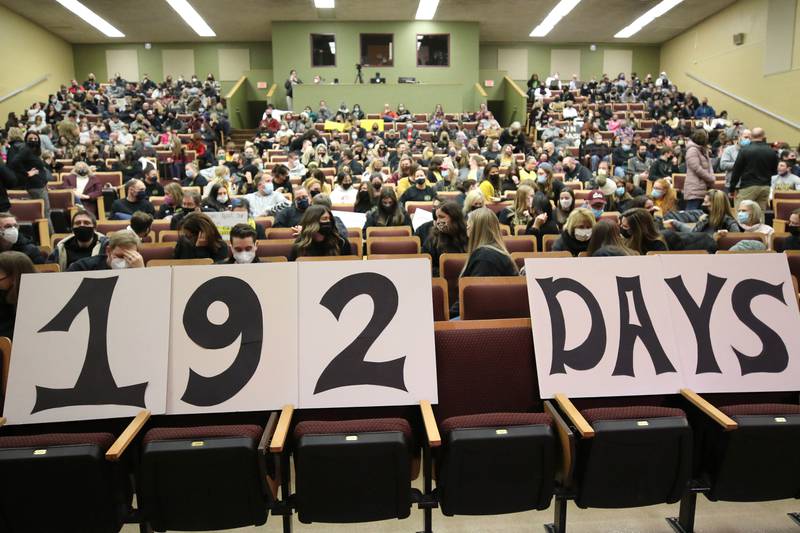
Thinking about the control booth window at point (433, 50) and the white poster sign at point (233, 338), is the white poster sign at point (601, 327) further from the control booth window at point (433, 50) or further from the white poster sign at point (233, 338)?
the control booth window at point (433, 50)

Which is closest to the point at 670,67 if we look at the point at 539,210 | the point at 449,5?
the point at 449,5

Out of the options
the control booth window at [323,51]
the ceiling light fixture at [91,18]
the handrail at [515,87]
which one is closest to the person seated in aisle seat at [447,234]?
the handrail at [515,87]

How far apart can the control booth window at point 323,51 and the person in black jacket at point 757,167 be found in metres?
15.6

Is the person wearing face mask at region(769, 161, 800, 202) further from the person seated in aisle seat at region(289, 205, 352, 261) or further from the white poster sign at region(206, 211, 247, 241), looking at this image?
the white poster sign at region(206, 211, 247, 241)

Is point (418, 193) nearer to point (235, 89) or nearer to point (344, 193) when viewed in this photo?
point (344, 193)

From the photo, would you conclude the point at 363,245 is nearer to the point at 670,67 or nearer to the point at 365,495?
the point at 365,495

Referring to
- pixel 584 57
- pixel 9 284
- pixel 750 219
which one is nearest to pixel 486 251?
pixel 9 284

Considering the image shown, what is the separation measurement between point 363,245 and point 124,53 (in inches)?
847

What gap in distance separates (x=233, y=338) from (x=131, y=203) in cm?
505

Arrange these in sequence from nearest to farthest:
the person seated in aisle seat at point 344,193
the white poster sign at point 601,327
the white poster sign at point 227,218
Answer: the white poster sign at point 601,327
the white poster sign at point 227,218
the person seated in aisle seat at point 344,193

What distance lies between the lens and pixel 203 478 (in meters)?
1.86

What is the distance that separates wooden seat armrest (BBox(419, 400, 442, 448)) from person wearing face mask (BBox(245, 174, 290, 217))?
4.96m

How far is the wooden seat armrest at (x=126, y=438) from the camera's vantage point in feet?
5.88

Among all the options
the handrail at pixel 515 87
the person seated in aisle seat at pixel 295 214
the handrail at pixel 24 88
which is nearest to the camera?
the person seated in aisle seat at pixel 295 214
